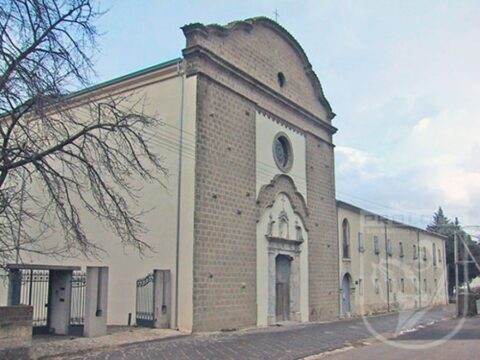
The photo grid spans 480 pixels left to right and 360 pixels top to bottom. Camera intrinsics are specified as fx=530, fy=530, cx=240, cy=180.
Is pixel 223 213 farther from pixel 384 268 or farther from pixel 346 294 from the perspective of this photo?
pixel 384 268

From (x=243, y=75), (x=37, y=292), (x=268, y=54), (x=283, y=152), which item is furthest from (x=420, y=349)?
(x=268, y=54)

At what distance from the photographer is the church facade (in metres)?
17.8

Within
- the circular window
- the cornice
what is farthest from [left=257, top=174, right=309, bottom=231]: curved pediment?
the cornice

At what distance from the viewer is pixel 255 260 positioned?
66.9 feet

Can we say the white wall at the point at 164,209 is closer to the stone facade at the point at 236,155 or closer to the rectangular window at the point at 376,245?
the stone facade at the point at 236,155

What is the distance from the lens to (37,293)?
1884 cm

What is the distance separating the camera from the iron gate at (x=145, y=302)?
1723 cm

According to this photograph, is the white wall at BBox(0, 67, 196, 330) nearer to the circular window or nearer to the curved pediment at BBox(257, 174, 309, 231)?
the curved pediment at BBox(257, 174, 309, 231)

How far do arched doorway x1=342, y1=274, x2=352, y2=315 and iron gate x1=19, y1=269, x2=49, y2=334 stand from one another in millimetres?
16673

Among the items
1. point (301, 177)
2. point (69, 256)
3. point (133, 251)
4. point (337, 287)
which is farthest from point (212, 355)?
point (337, 287)

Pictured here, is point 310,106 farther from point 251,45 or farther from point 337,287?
point 337,287

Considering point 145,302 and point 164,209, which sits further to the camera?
point 164,209

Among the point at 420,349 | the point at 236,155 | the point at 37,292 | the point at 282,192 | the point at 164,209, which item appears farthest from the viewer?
the point at 282,192

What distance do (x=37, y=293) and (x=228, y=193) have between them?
767 cm
